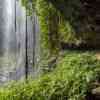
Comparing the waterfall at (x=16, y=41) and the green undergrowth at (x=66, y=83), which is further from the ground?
the waterfall at (x=16, y=41)

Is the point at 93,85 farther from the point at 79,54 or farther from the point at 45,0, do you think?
the point at 45,0

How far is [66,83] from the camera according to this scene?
2.98 m

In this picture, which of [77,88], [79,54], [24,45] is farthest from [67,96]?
[24,45]

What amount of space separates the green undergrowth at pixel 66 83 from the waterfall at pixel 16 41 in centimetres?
31

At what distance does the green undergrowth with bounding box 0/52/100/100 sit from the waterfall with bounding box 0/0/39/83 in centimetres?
31

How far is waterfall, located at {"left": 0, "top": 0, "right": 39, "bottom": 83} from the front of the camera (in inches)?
134

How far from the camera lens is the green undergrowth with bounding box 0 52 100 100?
296 centimetres

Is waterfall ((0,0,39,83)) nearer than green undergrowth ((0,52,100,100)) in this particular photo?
No

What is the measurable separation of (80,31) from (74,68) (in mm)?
308

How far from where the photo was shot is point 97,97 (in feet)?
9.88

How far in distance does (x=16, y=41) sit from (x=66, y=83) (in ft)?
2.28

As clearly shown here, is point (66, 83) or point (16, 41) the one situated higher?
point (16, 41)

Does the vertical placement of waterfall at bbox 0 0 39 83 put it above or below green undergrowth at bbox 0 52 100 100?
above

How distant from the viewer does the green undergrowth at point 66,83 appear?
9.72 ft
